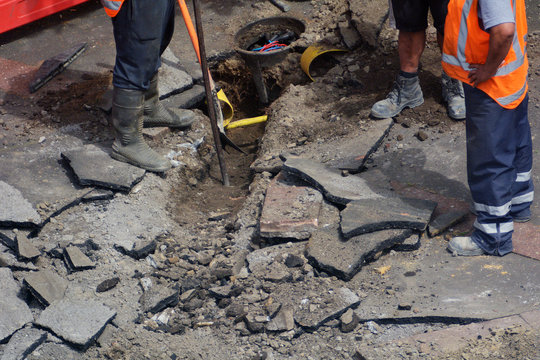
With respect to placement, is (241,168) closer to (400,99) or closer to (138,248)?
(400,99)

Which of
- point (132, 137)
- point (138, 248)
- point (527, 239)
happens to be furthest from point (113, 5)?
point (527, 239)

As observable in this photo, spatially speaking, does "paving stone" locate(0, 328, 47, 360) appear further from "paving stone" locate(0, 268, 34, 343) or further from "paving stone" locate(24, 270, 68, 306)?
"paving stone" locate(24, 270, 68, 306)

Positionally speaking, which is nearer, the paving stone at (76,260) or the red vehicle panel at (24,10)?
the paving stone at (76,260)

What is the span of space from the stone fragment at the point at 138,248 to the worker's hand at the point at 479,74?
2230mm

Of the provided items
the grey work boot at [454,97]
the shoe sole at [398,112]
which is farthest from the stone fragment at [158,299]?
the grey work boot at [454,97]

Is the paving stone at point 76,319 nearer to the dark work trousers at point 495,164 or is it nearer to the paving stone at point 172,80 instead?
the dark work trousers at point 495,164

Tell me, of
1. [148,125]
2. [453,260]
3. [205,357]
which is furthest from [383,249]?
[148,125]

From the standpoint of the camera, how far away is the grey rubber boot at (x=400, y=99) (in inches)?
195

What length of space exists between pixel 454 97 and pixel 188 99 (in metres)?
2.38

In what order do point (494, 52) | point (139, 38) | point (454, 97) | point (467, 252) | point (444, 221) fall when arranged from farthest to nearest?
point (454, 97)
point (139, 38)
point (444, 221)
point (467, 252)
point (494, 52)

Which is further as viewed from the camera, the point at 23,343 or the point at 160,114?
the point at 160,114

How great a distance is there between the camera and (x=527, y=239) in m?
3.75

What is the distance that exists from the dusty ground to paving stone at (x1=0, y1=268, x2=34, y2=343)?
16.7 inches

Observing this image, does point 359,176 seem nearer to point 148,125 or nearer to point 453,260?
point 453,260
